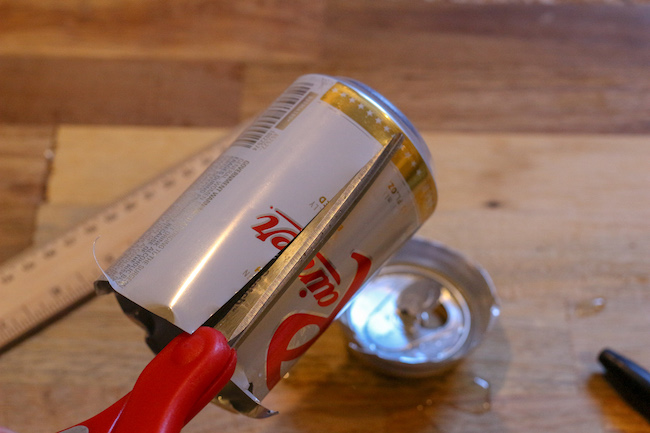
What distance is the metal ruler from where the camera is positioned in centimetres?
63

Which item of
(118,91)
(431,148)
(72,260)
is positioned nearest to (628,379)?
(431,148)

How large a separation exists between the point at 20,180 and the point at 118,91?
180 millimetres

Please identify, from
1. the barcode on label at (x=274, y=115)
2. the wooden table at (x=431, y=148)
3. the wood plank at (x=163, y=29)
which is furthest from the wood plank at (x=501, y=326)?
the barcode on label at (x=274, y=115)

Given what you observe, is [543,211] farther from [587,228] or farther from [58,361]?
[58,361]

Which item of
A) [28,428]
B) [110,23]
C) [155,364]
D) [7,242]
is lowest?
[28,428]

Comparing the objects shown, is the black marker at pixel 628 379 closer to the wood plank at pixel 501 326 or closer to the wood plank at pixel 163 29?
the wood plank at pixel 501 326

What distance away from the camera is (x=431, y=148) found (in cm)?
75

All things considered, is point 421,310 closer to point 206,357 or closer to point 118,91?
point 206,357

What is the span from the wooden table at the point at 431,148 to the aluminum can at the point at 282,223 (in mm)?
191

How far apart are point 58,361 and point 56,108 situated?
0.36 metres

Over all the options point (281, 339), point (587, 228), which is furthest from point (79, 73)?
point (587, 228)

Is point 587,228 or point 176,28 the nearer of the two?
point 587,228

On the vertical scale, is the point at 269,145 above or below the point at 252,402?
above

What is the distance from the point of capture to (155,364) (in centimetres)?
38
